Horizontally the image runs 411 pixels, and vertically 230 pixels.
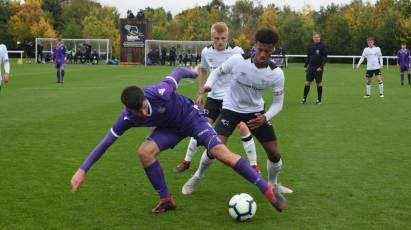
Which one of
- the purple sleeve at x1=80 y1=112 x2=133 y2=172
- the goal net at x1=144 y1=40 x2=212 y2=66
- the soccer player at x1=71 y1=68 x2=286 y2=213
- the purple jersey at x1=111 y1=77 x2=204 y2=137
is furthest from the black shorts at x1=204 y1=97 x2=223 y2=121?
the goal net at x1=144 y1=40 x2=212 y2=66

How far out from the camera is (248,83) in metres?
6.82

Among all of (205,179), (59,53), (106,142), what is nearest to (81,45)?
(59,53)

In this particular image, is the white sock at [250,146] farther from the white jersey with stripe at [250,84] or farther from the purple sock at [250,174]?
the purple sock at [250,174]

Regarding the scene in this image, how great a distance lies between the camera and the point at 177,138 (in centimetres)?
655

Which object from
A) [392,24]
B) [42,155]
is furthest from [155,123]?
[392,24]

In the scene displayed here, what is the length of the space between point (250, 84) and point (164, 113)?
1182 millimetres

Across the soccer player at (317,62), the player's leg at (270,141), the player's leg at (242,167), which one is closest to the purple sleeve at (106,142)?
the player's leg at (242,167)

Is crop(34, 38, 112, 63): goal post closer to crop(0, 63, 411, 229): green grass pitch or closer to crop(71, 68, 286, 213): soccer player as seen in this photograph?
crop(0, 63, 411, 229): green grass pitch

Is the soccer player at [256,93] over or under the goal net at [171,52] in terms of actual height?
under

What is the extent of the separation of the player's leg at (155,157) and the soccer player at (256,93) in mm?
786

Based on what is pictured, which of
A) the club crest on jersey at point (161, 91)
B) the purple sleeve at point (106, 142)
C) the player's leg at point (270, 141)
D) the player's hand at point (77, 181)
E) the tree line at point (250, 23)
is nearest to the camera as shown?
the player's hand at point (77, 181)

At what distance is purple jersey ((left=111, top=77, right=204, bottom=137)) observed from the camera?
5.95 metres

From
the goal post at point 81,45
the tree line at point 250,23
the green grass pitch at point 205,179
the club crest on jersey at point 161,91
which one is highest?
the tree line at point 250,23

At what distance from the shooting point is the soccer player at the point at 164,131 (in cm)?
582
